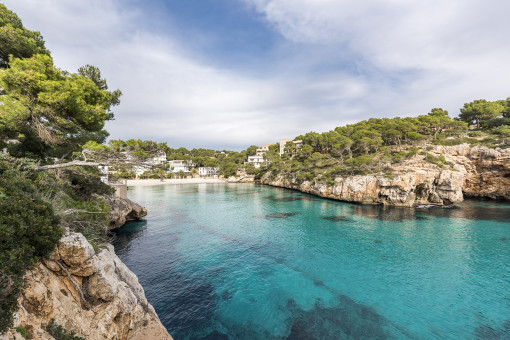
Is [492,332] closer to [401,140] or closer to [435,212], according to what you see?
[435,212]

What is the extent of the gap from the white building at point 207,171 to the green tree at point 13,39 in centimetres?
8932

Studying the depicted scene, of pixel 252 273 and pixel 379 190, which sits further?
pixel 379 190

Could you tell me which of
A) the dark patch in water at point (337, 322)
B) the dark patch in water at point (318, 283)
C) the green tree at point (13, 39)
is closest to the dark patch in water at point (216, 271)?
the dark patch in water at point (337, 322)

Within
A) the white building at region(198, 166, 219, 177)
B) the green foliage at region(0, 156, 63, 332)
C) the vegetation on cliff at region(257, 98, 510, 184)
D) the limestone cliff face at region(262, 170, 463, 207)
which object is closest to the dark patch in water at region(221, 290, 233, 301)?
the green foliage at region(0, 156, 63, 332)

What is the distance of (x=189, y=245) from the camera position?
18.4 m

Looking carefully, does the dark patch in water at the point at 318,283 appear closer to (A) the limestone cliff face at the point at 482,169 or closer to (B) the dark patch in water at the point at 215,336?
(B) the dark patch in water at the point at 215,336

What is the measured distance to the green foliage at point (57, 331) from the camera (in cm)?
444

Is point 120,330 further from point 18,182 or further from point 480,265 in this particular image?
point 480,265

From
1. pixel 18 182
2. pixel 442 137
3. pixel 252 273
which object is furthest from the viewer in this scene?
pixel 442 137

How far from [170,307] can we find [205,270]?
3767 millimetres

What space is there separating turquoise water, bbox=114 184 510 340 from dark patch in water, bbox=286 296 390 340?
0.16 feet

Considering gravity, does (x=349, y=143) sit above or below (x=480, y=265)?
above

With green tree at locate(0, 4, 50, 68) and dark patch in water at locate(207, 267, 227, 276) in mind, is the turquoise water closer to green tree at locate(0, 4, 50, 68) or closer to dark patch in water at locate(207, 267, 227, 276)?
dark patch in water at locate(207, 267, 227, 276)

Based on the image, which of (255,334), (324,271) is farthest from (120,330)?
(324,271)
